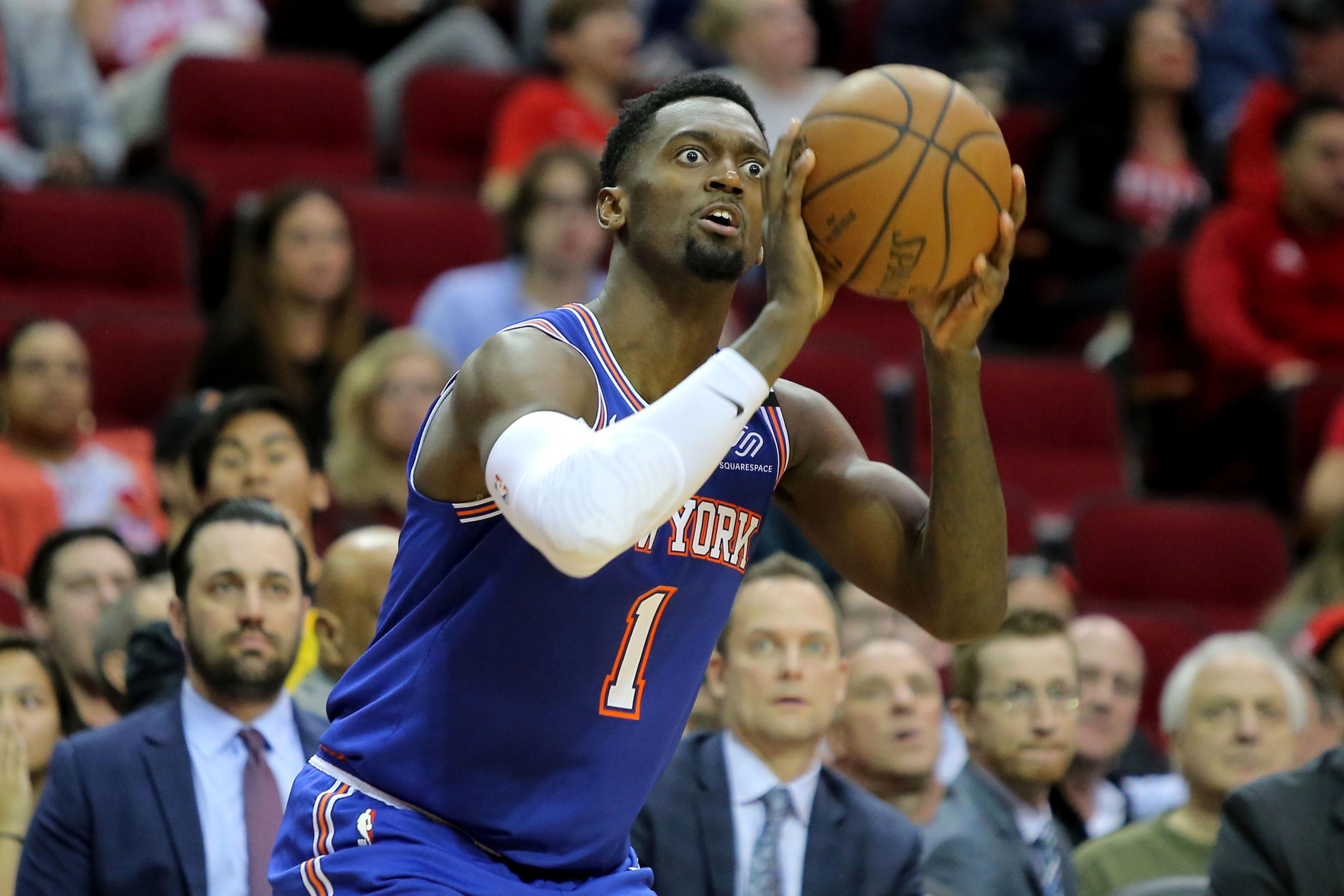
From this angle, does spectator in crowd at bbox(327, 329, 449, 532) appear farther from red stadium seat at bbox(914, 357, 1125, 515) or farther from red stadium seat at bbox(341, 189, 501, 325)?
red stadium seat at bbox(914, 357, 1125, 515)

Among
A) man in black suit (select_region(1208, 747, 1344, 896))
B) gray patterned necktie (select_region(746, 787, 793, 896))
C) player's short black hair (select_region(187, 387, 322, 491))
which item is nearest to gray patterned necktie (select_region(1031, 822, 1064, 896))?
gray patterned necktie (select_region(746, 787, 793, 896))

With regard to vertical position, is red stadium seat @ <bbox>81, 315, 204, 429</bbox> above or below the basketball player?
above

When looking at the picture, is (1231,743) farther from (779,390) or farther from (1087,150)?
Answer: (1087,150)

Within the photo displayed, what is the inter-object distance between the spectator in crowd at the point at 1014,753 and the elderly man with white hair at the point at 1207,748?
0.57 ft

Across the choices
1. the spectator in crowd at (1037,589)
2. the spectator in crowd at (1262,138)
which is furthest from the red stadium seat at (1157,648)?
the spectator in crowd at (1262,138)

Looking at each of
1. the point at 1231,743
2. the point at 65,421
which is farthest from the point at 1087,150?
the point at 65,421

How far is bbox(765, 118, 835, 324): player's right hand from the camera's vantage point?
118 inches

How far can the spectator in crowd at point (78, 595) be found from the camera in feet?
19.4

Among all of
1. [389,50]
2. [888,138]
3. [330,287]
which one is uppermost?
[389,50]

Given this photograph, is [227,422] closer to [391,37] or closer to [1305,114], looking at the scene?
[391,37]

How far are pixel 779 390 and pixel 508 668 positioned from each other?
811mm

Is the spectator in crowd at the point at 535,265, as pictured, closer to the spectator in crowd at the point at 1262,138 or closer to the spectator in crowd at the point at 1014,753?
the spectator in crowd at the point at 1014,753

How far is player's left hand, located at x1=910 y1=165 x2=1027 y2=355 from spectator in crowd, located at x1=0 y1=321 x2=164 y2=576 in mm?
4366

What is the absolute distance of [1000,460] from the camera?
28.2 ft
